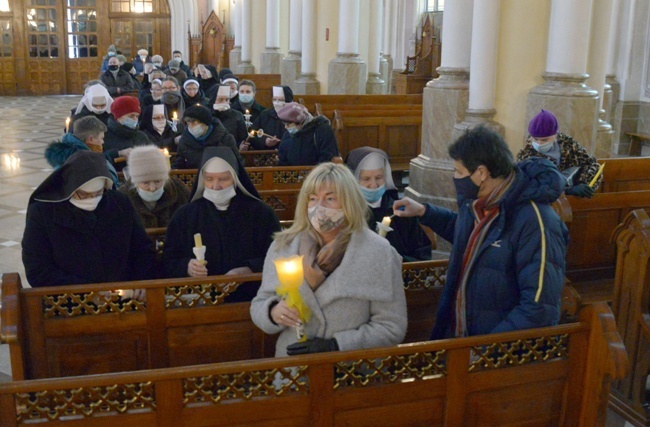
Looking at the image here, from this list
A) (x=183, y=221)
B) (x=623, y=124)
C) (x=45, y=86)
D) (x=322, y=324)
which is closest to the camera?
(x=322, y=324)

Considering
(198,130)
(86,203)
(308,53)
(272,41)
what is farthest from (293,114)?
(272,41)

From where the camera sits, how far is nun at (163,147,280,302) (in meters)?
3.74

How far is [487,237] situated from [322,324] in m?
0.71

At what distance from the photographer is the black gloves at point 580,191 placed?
460cm

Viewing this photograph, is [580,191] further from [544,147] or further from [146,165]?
[146,165]

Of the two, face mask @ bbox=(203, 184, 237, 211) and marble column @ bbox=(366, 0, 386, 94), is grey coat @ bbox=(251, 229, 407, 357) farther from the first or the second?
marble column @ bbox=(366, 0, 386, 94)

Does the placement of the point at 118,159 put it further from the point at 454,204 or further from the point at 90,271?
the point at 454,204

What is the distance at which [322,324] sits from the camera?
2.62 meters

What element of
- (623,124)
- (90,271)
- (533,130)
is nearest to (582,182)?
(533,130)

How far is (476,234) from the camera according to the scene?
2.75 m

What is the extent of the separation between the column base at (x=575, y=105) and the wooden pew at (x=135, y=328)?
3.81m

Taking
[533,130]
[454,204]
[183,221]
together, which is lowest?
[454,204]

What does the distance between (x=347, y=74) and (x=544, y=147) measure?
22.6 ft

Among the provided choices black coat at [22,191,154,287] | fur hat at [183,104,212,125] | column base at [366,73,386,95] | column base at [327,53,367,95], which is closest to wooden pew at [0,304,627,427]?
black coat at [22,191,154,287]
